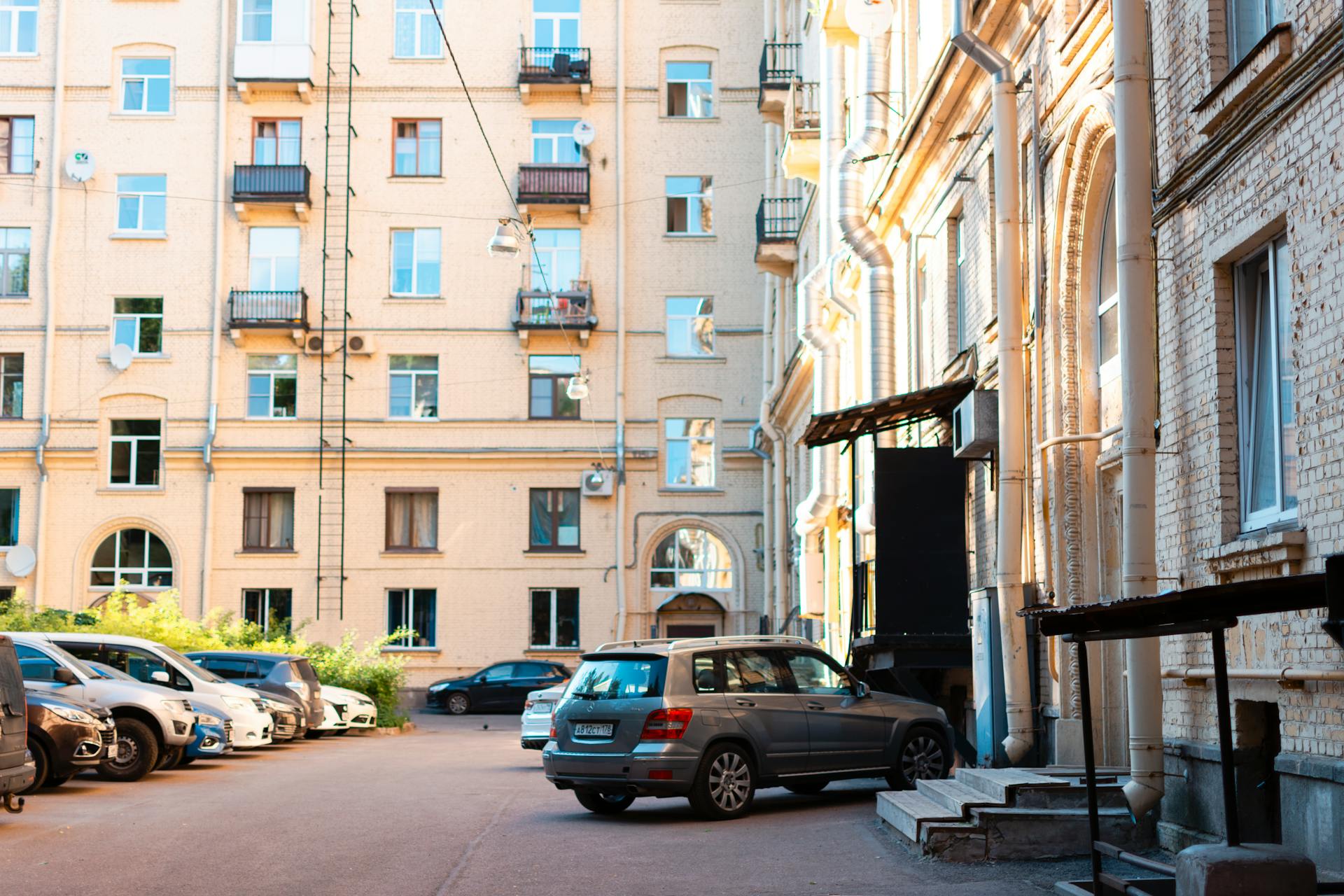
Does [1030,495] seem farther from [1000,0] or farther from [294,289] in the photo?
[294,289]

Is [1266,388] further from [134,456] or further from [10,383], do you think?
[10,383]

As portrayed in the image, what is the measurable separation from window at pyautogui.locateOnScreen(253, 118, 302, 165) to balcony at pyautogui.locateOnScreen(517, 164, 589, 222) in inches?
242

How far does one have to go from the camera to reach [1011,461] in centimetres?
1473

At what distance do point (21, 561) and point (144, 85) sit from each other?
13.3 m

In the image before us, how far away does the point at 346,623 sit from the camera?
137 feet

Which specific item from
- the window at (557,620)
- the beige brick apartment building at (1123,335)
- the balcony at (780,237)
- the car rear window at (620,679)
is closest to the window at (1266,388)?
the beige brick apartment building at (1123,335)

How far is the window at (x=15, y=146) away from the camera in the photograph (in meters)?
43.0

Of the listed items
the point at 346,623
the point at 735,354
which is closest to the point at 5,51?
the point at 346,623

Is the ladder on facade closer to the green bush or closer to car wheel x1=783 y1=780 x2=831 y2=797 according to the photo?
the green bush

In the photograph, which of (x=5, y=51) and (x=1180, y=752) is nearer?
(x=1180, y=752)

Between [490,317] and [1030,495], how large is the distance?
29.2 metres

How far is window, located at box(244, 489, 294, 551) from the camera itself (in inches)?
1663

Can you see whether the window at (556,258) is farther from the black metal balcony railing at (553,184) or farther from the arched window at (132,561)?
the arched window at (132,561)

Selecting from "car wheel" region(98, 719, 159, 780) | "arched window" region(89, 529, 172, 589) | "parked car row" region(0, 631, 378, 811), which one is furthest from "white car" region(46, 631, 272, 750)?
"arched window" region(89, 529, 172, 589)
